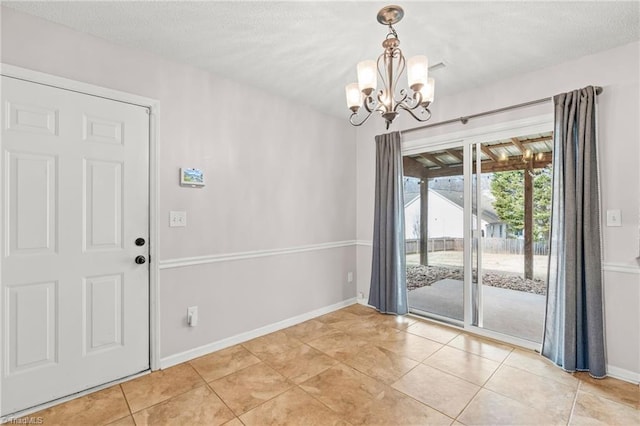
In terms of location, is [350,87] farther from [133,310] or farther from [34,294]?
[34,294]

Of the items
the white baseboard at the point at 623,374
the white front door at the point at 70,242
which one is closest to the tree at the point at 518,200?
the white baseboard at the point at 623,374

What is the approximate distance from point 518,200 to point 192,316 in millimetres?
3256

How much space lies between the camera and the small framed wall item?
2.58m

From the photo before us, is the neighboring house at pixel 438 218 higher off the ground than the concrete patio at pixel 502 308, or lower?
higher

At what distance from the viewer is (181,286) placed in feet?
8.52

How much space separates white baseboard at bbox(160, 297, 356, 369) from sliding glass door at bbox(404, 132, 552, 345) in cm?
115

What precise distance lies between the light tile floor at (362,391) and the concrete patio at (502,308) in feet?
0.86

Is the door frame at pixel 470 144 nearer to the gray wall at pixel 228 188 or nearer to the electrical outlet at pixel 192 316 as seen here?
the gray wall at pixel 228 188

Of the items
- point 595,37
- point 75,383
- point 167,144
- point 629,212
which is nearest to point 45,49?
point 167,144

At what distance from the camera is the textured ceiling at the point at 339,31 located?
6.27 ft

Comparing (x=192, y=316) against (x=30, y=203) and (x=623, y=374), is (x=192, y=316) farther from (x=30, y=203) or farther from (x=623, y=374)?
(x=623, y=374)

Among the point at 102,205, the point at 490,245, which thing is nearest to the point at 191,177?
the point at 102,205

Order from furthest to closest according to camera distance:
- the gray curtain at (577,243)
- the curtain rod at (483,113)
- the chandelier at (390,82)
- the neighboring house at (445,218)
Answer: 1. the neighboring house at (445,218)
2. the curtain rod at (483,113)
3. the gray curtain at (577,243)
4. the chandelier at (390,82)

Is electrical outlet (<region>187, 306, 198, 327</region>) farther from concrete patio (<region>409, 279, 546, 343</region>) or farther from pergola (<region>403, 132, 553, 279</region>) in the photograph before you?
pergola (<region>403, 132, 553, 279</region>)
